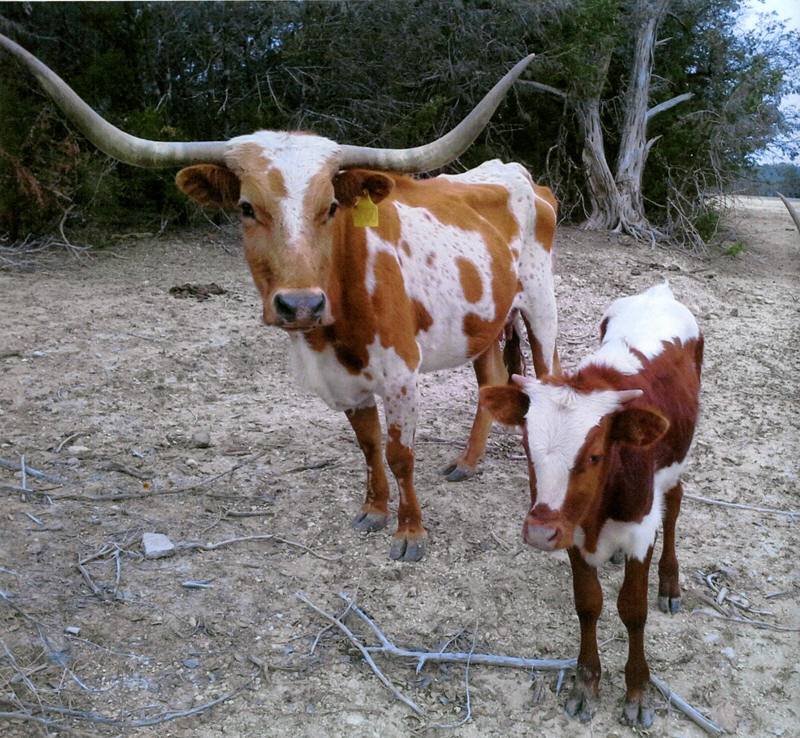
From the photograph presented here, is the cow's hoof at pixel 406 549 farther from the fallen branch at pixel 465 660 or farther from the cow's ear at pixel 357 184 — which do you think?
the cow's ear at pixel 357 184

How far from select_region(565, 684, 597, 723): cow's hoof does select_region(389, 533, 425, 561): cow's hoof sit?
1.21 meters

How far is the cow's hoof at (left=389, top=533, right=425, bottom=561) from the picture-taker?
400cm

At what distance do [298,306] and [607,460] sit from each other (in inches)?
52.7

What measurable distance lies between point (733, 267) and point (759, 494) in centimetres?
775

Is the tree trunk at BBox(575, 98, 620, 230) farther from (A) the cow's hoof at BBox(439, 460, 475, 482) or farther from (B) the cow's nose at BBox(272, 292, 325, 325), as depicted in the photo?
(B) the cow's nose at BBox(272, 292, 325, 325)

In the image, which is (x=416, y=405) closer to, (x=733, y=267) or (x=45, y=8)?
(x=45, y=8)

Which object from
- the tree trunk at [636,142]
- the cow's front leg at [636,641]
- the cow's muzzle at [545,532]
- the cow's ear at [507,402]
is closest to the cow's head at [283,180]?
the cow's ear at [507,402]

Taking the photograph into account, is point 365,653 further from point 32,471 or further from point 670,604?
point 32,471

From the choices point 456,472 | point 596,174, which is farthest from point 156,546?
point 596,174

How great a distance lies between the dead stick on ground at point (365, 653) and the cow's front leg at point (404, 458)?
Result: 0.60 m

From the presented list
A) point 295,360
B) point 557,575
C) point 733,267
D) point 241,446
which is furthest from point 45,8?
point 733,267

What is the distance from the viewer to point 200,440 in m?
5.13

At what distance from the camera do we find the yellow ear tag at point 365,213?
11.7 ft

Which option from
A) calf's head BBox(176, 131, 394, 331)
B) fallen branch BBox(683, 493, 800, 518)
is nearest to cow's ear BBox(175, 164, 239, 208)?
calf's head BBox(176, 131, 394, 331)
